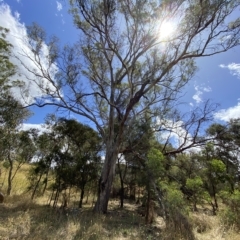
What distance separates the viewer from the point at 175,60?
28.1 feet

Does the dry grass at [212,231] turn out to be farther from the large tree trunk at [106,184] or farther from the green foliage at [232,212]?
the large tree trunk at [106,184]

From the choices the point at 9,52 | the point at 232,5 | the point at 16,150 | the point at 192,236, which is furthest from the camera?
the point at 16,150

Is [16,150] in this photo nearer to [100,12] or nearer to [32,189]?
[32,189]

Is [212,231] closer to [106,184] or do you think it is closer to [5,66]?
[106,184]

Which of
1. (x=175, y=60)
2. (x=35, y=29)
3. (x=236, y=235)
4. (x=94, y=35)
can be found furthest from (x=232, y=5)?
(x=35, y=29)

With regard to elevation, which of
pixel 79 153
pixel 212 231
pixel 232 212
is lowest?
pixel 212 231

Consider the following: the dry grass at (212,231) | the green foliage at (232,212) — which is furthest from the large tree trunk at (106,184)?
the green foliage at (232,212)

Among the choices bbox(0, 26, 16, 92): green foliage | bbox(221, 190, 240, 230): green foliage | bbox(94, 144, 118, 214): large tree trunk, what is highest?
bbox(0, 26, 16, 92): green foliage

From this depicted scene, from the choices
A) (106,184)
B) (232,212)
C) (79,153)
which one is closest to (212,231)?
(232,212)

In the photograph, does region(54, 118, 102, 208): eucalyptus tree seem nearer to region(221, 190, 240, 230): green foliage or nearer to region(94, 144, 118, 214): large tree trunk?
region(94, 144, 118, 214): large tree trunk

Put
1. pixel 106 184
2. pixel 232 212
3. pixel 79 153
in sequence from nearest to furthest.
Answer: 1. pixel 232 212
2. pixel 106 184
3. pixel 79 153

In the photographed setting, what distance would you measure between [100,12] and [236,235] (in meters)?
9.07

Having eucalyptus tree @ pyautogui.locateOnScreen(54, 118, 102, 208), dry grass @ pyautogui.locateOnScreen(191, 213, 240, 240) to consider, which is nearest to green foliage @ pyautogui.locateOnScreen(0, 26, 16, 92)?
eucalyptus tree @ pyautogui.locateOnScreen(54, 118, 102, 208)

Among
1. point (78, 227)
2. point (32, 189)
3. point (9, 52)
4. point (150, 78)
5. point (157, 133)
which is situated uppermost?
point (9, 52)
